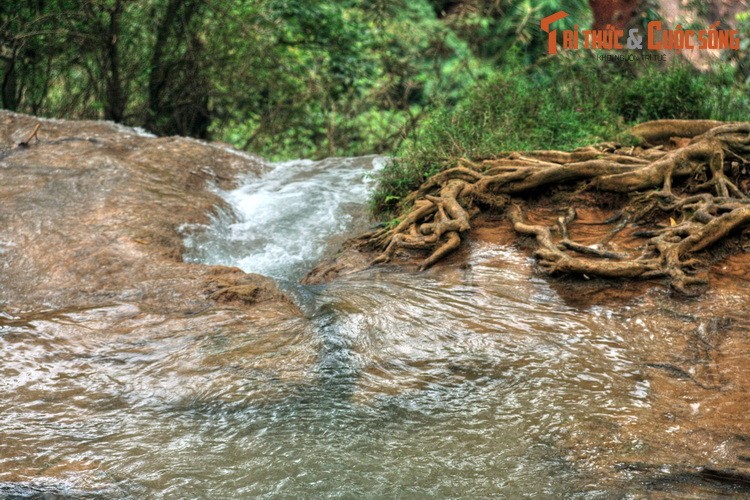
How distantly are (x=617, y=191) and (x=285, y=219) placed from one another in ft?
11.6

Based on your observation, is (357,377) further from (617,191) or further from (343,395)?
(617,191)

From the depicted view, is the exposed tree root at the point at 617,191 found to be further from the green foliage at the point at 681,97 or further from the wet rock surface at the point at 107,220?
the wet rock surface at the point at 107,220

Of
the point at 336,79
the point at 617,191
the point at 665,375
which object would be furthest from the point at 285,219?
the point at 336,79

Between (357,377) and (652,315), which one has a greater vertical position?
(652,315)

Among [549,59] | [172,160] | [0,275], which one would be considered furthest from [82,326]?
[549,59]

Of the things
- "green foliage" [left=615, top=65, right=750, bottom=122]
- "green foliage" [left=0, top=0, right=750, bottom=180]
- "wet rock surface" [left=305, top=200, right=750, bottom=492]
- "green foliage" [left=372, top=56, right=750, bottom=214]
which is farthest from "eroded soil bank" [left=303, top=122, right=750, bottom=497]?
"green foliage" [left=615, top=65, right=750, bottom=122]

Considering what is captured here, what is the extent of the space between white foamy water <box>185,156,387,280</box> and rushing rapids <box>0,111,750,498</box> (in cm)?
61

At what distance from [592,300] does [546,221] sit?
137 cm

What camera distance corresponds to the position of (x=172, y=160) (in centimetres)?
894

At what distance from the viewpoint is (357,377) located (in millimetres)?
4473

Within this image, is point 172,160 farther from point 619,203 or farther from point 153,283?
point 619,203

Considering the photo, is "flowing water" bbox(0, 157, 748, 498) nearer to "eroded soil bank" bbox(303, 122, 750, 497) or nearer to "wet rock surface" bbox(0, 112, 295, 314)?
"eroded soil bank" bbox(303, 122, 750, 497)

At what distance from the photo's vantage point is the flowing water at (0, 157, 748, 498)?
3.58 m

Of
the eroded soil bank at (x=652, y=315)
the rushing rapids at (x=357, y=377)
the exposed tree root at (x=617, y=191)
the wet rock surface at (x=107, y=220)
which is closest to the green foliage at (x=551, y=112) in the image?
the exposed tree root at (x=617, y=191)
